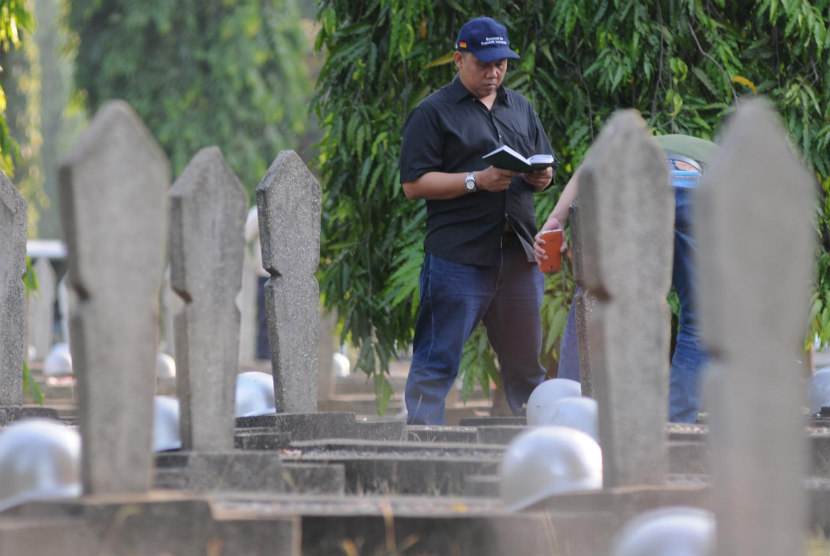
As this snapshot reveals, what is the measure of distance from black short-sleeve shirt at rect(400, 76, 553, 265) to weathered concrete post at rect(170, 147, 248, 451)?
81.9 inches

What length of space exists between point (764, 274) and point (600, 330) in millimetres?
900

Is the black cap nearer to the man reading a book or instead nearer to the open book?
the man reading a book

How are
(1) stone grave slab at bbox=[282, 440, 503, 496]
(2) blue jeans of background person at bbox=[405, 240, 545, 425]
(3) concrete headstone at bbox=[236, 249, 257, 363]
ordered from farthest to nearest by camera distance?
(3) concrete headstone at bbox=[236, 249, 257, 363] < (2) blue jeans of background person at bbox=[405, 240, 545, 425] < (1) stone grave slab at bbox=[282, 440, 503, 496]

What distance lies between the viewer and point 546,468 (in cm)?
400

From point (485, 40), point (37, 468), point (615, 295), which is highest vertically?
point (485, 40)

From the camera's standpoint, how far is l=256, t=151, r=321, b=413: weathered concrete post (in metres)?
6.31

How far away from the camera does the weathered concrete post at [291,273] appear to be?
20.7 feet

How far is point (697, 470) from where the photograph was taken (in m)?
4.98

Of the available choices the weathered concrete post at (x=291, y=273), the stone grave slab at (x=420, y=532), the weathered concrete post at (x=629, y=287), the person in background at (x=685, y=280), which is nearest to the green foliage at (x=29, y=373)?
the weathered concrete post at (x=291, y=273)

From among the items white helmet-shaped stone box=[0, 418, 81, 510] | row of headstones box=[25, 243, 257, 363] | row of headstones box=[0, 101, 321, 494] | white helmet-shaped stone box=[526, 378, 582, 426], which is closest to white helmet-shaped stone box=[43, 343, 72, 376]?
row of headstones box=[25, 243, 257, 363]

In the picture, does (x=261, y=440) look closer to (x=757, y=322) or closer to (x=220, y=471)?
(x=220, y=471)

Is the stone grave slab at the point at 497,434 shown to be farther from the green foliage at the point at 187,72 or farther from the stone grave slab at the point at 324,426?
the green foliage at the point at 187,72

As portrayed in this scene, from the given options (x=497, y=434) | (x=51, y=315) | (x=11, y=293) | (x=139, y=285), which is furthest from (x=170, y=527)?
(x=51, y=315)

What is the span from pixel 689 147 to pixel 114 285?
11.3 feet
